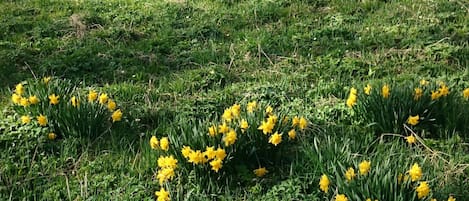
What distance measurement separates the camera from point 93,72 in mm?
5734

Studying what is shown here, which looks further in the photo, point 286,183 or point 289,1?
point 289,1

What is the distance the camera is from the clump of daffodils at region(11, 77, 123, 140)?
13.9 feet

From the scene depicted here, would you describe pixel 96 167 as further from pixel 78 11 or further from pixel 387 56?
pixel 78 11

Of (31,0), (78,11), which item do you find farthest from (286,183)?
(31,0)

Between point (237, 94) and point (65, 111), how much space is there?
143 centimetres

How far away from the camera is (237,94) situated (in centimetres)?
513

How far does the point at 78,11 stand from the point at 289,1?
2431 millimetres

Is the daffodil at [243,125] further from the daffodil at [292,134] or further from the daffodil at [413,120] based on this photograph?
the daffodil at [413,120]

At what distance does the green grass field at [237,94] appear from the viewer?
12.1 ft

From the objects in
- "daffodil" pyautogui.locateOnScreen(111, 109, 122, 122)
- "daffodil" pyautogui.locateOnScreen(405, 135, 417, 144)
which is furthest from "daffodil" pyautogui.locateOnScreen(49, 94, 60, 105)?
"daffodil" pyautogui.locateOnScreen(405, 135, 417, 144)

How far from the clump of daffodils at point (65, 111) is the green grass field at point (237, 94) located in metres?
0.01

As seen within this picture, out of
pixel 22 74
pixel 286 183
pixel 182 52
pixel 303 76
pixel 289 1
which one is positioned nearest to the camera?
pixel 286 183

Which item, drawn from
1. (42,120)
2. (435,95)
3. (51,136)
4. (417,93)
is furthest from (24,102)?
(435,95)

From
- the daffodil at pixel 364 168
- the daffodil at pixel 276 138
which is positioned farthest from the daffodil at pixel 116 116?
the daffodil at pixel 364 168
